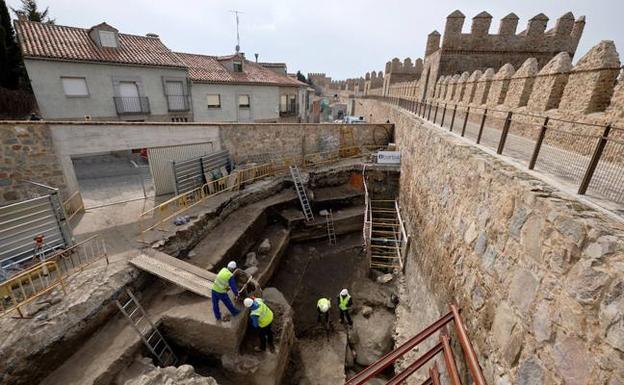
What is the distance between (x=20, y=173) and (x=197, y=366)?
28.4 feet

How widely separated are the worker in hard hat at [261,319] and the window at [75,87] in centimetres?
1718

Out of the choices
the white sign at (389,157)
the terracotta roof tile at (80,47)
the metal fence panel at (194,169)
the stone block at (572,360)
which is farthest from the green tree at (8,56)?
the stone block at (572,360)

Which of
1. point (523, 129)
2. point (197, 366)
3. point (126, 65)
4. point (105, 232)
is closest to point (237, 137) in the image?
point (105, 232)

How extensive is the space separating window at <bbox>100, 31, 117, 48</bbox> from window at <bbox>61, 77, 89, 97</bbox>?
122 inches

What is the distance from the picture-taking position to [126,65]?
1670 cm

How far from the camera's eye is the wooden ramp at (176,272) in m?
7.09

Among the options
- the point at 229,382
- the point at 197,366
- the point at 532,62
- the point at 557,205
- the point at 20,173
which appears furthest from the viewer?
the point at 532,62

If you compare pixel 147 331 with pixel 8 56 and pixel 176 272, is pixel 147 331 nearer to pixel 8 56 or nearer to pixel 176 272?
pixel 176 272

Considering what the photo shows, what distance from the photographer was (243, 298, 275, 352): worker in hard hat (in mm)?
6559

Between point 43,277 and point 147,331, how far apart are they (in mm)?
3059

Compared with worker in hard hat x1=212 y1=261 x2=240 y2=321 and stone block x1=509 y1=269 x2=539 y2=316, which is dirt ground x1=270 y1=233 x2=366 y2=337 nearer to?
worker in hard hat x1=212 y1=261 x2=240 y2=321

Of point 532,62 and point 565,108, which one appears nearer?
point 565,108

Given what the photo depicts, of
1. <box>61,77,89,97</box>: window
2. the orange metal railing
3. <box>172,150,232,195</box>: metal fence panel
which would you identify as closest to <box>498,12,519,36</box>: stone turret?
<box>172,150,232,195</box>: metal fence panel

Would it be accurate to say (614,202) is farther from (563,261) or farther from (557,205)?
(563,261)
